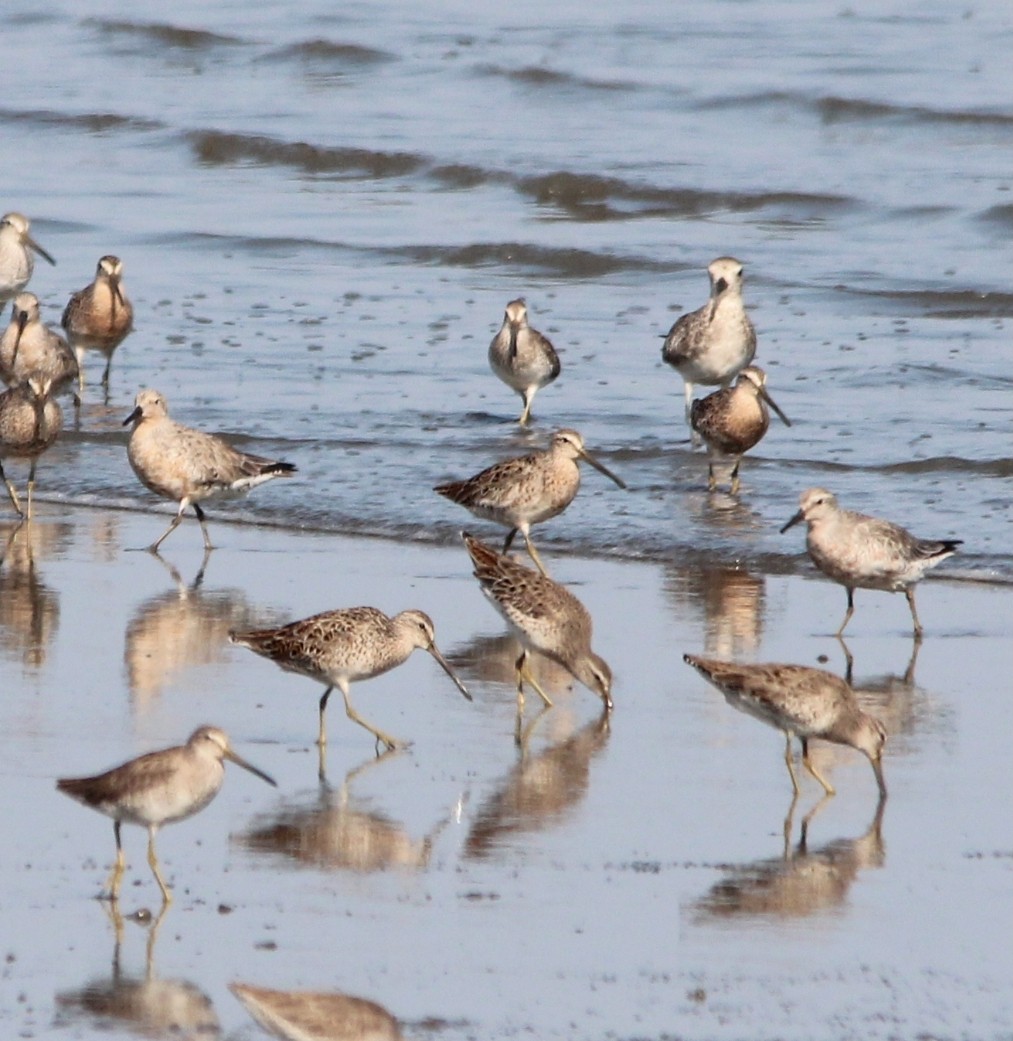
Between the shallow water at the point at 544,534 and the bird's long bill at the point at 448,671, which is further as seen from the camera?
the bird's long bill at the point at 448,671

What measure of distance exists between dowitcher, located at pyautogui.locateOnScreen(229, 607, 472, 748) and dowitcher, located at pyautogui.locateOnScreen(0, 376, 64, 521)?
419cm

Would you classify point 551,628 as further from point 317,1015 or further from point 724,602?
point 317,1015

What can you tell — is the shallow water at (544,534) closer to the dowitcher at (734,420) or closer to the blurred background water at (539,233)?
the blurred background water at (539,233)

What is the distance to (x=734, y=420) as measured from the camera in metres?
12.9

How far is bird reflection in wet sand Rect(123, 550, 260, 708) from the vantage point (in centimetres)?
899

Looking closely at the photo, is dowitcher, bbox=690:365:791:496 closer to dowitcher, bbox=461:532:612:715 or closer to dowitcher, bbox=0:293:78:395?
dowitcher, bbox=461:532:612:715

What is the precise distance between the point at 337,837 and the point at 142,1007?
4.58 feet

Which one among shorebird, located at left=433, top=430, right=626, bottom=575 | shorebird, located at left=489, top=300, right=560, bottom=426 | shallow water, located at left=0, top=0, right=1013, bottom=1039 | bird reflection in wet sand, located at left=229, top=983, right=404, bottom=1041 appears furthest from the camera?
shorebird, located at left=489, top=300, right=560, bottom=426

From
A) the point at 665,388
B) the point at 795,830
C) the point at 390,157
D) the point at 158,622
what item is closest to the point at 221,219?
the point at 390,157

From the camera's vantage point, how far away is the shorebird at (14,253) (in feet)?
60.0

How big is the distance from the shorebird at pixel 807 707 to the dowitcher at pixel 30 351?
8142 millimetres

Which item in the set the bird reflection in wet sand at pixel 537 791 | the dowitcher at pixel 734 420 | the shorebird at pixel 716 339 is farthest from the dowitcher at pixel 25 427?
the bird reflection in wet sand at pixel 537 791

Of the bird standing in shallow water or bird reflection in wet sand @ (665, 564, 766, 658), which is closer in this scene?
the bird standing in shallow water

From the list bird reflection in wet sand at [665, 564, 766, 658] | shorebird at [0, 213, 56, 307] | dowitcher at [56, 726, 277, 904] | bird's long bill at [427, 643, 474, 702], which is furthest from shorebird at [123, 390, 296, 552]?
shorebird at [0, 213, 56, 307]
